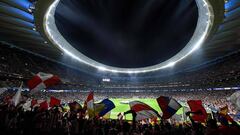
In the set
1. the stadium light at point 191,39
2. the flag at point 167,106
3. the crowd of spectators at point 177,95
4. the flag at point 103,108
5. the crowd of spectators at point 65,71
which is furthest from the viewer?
the crowd of spectators at point 177,95

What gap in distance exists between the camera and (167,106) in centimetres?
937

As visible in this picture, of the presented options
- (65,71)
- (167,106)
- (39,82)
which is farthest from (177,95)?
(39,82)

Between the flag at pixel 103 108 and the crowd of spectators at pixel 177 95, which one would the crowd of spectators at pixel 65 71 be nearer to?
the crowd of spectators at pixel 177 95

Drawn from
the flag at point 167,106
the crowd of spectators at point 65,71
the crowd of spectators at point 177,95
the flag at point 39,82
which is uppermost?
the crowd of spectators at point 65,71

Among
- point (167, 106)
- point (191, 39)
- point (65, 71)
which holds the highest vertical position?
point (65, 71)

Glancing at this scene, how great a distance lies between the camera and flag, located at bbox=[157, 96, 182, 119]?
364 inches

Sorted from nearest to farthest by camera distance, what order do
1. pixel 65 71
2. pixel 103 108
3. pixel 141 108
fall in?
1. pixel 141 108
2. pixel 103 108
3. pixel 65 71

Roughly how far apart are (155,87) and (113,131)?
208 ft

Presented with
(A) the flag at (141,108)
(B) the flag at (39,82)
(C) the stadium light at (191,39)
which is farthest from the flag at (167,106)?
(C) the stadium light at (191,39)

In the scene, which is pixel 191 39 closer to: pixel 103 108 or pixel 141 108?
pixel 141 108

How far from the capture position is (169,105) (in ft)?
30.9

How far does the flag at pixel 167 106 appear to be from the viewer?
364 inches

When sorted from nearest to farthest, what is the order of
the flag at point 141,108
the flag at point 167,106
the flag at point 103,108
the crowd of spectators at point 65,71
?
the flag at point 167,106 → the flag at point 141,108 → the flag at point 103,108 → the crowd of spectators at point 65,71

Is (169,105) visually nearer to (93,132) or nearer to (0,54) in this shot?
(93,132)
